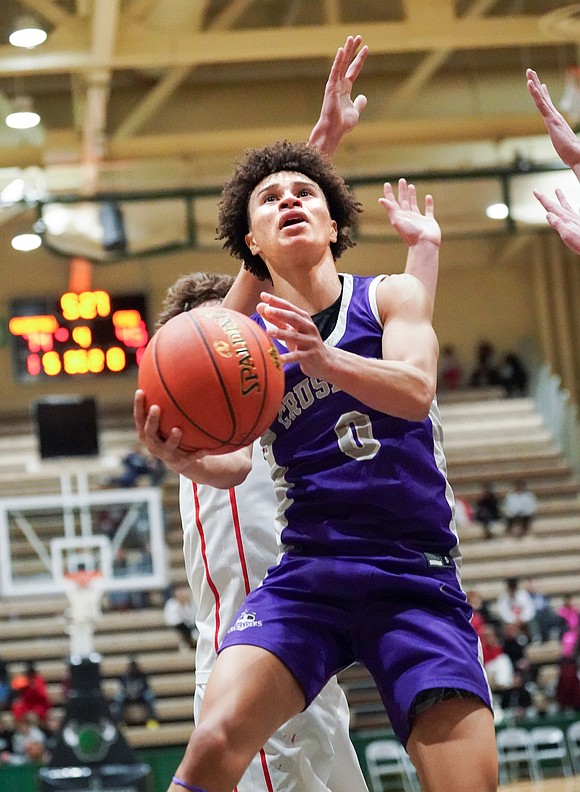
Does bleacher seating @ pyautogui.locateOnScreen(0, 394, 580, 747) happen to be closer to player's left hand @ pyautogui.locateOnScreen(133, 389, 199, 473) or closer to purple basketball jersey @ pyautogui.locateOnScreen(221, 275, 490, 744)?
purple basketball jersey @ pyautogui.locateOnScreen(221, 275, 490, 744)

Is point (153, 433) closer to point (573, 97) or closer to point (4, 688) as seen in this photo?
point (573, 97)

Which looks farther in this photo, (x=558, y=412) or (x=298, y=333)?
(x=558, y=412)

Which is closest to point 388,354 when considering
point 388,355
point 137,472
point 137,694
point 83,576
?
point 388,355

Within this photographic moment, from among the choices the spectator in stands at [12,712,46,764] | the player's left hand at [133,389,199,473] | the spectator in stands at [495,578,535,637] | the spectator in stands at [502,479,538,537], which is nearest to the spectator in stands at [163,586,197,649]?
the spectator in stands at [12,712,46,764]

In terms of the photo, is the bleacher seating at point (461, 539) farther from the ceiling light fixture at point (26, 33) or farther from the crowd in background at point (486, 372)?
the ceiling light fixture at point (26, 33)

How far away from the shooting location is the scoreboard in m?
13.8

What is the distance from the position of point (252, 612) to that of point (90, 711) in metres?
8.67

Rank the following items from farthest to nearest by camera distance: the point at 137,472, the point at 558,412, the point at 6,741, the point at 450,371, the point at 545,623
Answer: the point at 450,371 → the point at 558,412 → the point at 137,472 → the point at 545,623 → the point at 6,741

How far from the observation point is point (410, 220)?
3.90 m

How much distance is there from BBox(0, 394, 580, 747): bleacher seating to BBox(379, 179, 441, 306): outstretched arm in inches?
461

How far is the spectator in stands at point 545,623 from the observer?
16.9 metres

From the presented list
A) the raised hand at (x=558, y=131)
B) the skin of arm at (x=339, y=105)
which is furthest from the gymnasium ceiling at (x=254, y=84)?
the raised hand at (x=558, y=131)

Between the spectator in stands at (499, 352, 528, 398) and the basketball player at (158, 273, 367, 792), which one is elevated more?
the spectator in stands at (499, 352, 528, 398)

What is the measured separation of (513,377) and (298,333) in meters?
20.8
